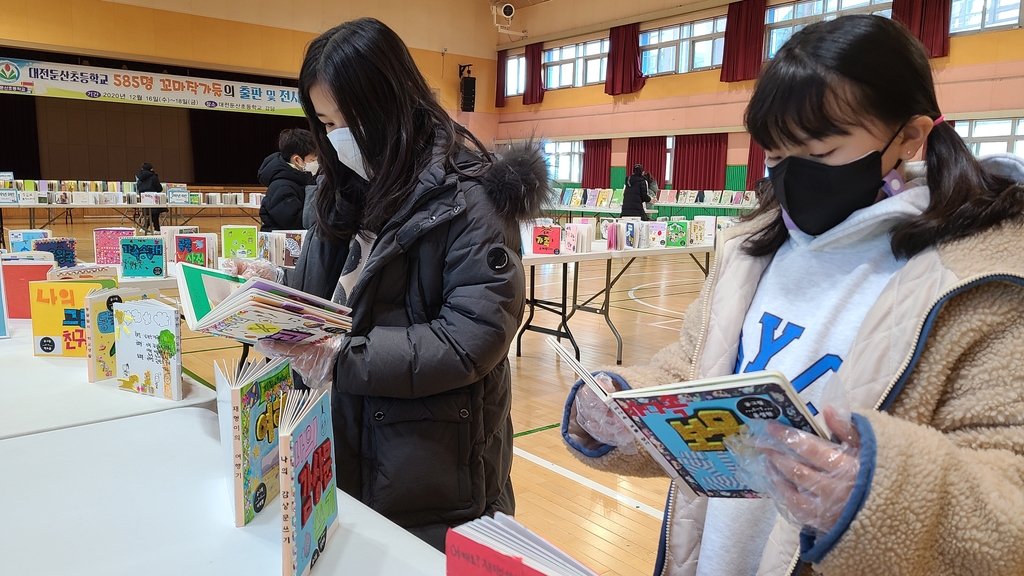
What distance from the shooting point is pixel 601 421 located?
1050 mm

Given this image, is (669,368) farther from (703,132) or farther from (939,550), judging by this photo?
(703,132)

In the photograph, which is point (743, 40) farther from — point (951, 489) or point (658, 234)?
point (951, 489)

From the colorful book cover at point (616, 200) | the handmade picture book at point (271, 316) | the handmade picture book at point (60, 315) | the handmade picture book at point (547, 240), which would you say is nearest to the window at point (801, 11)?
the colorful book cover at point (616, 200)

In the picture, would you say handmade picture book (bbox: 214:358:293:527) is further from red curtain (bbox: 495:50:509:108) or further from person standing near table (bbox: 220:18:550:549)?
red curtain (bbox: 495:50:509:108)

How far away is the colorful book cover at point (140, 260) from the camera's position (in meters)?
3.36

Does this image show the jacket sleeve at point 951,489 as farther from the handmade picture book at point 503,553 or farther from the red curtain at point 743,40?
the red curtain at point 743,40

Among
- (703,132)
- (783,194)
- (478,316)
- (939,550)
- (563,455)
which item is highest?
(703,132)

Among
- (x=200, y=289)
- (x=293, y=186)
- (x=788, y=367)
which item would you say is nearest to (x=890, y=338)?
(x=788, y=367)

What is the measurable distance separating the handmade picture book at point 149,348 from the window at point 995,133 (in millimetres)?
12744

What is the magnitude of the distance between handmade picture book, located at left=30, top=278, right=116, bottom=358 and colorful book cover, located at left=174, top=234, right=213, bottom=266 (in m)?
1.58

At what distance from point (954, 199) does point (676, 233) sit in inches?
206

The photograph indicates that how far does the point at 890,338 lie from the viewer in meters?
0.80

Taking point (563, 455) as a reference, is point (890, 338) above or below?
above

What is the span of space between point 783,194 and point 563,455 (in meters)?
2.64
